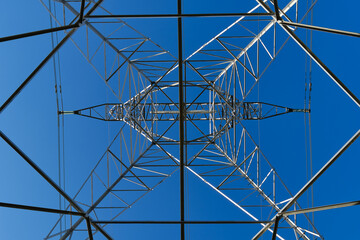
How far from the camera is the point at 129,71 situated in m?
15.1

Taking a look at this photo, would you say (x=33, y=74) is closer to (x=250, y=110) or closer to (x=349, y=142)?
(x=349, y=142)

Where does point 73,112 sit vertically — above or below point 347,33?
above

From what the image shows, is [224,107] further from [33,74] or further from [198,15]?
[33,74]

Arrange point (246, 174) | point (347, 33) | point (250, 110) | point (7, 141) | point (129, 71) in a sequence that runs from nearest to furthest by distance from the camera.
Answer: point (347, 33) → point (7, 141) → point (246, 174) → point (129, 71) → point (250, 110)

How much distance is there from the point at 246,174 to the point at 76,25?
359 inches

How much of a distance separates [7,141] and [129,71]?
866cm

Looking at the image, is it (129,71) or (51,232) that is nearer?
(51,232)

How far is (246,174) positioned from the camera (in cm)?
1373

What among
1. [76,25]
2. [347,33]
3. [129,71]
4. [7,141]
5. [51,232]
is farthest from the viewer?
[129,71]

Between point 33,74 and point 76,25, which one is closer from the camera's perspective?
point 33,74

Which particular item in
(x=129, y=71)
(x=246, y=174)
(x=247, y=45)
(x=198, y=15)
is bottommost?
(x=246, y=174)

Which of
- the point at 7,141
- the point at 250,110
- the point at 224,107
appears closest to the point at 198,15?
the point at 7,141

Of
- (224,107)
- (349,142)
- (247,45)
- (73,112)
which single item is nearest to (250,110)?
(224,107)

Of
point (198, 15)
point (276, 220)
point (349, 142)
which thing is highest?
point (198, 15)
